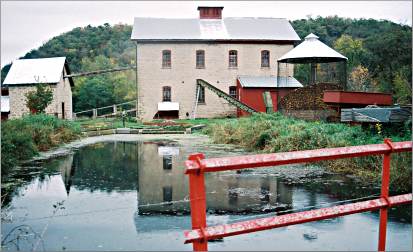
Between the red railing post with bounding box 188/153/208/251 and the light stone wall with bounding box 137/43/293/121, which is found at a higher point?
the light stone wall with bounding box 137/43/293/121

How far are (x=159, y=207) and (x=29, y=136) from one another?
7.66 metres

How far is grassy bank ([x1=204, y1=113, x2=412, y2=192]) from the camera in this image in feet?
27.3

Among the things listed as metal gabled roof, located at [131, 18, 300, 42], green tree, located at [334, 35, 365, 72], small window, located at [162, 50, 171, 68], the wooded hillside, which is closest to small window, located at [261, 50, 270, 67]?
metal gabled roof, located at [131, 18, 300, 42]

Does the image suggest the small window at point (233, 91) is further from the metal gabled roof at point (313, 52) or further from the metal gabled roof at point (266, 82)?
the metal gabled roof at point (313, 52)

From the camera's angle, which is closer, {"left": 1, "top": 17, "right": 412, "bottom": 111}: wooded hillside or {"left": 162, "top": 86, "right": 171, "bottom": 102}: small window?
{"left": 1, "top": 17, "right": 412, "bottom": 111}: wooded hillside

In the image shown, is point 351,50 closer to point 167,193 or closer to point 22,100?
point 22,100

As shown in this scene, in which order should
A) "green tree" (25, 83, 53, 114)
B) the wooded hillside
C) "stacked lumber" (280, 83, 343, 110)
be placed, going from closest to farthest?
"stacked lumber" (280, 83, 343, 110)
"green tree" (25, 83, 53, 114)
the wooded hillside

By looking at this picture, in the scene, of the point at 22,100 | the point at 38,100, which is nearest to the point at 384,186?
the point at 38,100

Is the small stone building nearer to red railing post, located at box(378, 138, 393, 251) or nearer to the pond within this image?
the pond

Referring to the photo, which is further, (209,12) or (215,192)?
(209,12)

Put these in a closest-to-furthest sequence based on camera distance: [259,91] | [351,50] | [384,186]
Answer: [384,186]
[259,91]
[351,50]

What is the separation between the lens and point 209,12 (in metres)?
36.7

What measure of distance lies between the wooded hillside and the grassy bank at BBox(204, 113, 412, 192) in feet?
32.0

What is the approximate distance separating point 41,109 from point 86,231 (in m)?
25.0
